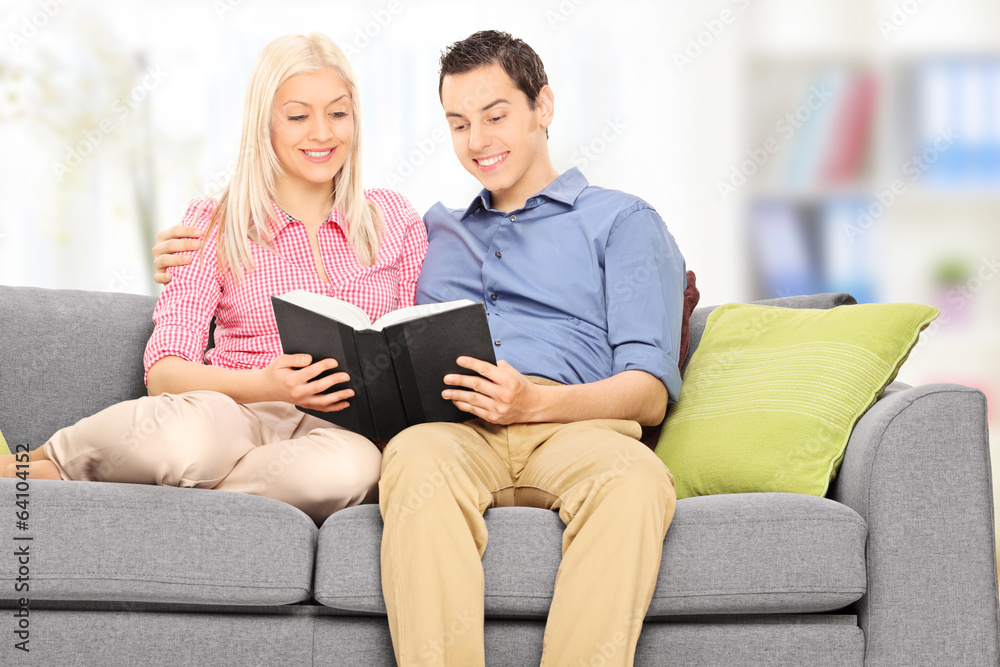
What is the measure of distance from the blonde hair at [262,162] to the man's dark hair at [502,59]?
0.77ft

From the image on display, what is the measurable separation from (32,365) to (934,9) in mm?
2766

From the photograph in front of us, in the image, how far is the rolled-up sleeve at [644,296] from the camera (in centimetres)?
156

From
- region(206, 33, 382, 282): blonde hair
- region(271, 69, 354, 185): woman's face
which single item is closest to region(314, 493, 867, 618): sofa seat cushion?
region(206, 33, 382, 282): blonde hair

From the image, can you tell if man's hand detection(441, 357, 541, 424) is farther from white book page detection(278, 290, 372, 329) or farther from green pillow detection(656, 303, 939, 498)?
green pillow detection(656, 303, 939, 498)

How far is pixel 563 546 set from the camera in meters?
1.27

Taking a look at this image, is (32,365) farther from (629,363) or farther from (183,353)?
(629,363)

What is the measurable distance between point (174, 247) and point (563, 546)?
0.97m

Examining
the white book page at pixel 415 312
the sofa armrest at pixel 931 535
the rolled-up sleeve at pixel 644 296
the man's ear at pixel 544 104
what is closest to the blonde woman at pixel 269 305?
the white book page at pixel 415 312

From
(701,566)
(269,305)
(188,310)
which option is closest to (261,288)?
(269,305)

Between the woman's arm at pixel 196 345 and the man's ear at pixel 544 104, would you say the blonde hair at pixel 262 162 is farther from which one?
the man's ear at pixel 544 104

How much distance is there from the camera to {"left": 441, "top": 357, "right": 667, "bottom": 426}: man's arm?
1367 mm

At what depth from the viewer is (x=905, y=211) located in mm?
2787

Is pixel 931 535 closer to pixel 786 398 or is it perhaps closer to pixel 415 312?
pixel 786 398

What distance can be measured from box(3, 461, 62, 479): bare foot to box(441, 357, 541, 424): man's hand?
63 centimetres
